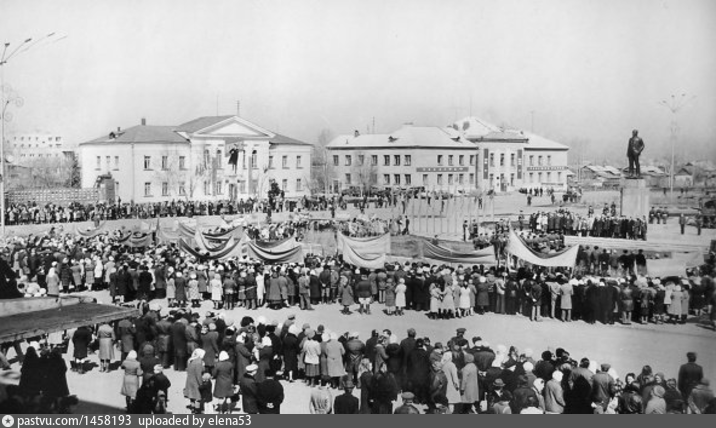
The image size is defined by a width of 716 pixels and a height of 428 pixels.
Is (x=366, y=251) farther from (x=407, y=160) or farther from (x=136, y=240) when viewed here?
(x=407, y=160)

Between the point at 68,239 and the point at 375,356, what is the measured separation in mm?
17070

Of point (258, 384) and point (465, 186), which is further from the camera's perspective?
point (465, 186)

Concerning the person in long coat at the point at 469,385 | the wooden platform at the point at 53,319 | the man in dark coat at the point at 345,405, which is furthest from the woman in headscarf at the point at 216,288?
the wooden platform at the point at 53,319

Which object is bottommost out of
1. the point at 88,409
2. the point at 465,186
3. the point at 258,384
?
the point at 88,409

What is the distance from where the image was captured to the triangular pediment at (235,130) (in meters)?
50.5

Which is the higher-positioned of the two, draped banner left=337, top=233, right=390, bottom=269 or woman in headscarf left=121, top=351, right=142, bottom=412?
draped banner left=337, top=233, right=390, bottom=269

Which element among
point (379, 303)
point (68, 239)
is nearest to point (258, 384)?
point (379, 303)

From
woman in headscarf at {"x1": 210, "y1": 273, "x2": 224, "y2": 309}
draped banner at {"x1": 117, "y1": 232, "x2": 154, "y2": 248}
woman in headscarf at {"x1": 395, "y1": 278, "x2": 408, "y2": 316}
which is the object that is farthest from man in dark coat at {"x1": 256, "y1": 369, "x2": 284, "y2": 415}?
draped banner at {"x1": 117, "y1": 232, "x2": 154, "y2": 248}

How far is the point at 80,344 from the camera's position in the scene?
12305 mm

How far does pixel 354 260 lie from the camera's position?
18281 millimetres

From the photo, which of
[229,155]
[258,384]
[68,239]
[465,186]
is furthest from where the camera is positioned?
[465,186]

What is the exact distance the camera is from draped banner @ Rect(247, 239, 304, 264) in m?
19.6

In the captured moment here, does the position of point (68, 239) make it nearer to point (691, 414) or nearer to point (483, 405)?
point (483, 405)

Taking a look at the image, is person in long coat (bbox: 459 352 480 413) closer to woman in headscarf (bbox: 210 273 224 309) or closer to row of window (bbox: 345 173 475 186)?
woman in headscarf (bbox: 210 273 224 309)
